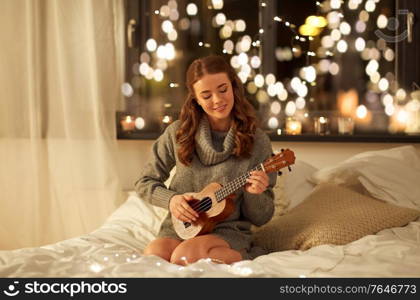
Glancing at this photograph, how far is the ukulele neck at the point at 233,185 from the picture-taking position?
183 centimetres

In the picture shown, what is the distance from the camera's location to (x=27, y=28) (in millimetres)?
3145

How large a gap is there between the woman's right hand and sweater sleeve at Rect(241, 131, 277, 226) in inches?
7.5

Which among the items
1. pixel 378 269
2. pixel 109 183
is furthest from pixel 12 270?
pixel 109 183

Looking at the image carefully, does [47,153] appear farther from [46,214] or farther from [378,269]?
[378,269]

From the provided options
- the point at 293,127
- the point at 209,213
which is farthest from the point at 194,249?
the point at 293,127

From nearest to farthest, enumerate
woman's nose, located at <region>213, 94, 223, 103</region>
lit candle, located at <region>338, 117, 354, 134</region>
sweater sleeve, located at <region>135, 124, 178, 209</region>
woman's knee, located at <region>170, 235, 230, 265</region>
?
woman's knee, located at <region>170, 235, 230, 265</region>
woman's nose, located at <region>213, 94, 223, 103</region>
sweater sleeve, located at <region>135, 124, 178, 209</region>
lit candle, located at <region>338, 117, 354, 134</region>

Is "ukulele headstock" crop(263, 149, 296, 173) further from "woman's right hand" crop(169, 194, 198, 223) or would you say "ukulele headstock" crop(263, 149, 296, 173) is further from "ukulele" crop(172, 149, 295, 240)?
"woman's right hand" crop(169, 194, 198, 223)

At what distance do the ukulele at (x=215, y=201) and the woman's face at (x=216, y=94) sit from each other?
23 centimetres

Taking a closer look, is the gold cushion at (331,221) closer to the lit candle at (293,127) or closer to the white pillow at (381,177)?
the white pillow at (381,177)

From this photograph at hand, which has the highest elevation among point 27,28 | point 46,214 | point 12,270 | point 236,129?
point 27,28

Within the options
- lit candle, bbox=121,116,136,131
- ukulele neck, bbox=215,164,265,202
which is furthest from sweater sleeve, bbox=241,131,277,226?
lit candle, bbox=121,116,136,131

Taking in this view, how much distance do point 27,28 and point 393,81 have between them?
6.39 feet

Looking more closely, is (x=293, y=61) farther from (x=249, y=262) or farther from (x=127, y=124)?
(x=249, y=262)

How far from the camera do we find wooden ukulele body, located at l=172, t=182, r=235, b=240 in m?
1.86
